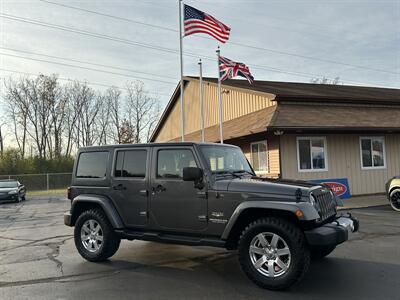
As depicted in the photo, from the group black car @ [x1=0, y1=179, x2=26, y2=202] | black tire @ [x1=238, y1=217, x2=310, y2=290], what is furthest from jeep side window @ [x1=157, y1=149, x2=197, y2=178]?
black car @ [x1=0, y1=179, x2=26, y2=202]

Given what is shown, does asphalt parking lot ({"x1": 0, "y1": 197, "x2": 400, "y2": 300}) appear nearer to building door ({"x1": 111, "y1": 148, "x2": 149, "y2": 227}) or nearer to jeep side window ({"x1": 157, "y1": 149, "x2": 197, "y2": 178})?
building door ({"x1": 111, "y1": 148, "x2": 149, "y2": 227})

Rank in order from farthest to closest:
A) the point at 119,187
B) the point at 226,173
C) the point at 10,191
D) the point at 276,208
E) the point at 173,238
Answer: the point at 10,191
the point at 119,187
the point at 226,173
the point at 173,238
the point at 276,208

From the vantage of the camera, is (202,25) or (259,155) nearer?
(202,25)

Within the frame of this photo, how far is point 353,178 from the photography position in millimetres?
17000

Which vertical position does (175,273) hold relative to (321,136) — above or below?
below

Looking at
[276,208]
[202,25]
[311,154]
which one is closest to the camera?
[276,208]

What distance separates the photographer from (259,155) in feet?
56.4

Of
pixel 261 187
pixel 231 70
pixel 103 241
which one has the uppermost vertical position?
pixel 231 70

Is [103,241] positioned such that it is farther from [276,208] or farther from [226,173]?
[276,208]

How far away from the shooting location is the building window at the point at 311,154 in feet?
52.9

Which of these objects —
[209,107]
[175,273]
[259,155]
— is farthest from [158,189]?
[209,107]

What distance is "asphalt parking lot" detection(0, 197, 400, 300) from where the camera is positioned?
4980 millimetres

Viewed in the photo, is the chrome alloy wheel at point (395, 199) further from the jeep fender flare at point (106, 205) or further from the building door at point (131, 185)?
the jeep fender flare at point (106, 205)

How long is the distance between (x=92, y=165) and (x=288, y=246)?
155 inches
